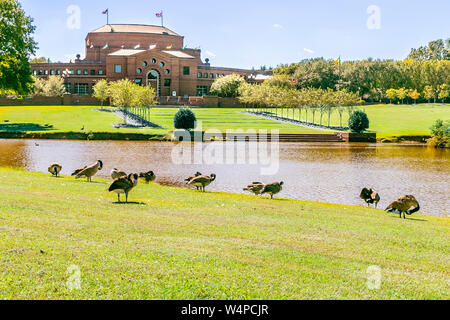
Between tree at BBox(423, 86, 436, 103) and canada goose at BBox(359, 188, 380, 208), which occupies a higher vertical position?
tree at BBox(423, 86, 436, 103)

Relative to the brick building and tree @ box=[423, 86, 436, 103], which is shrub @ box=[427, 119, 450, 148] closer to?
tree @ box=[423, 86, 436, 103]

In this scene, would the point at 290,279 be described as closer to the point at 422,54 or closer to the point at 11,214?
the point at 11,214

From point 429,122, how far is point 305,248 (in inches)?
2750

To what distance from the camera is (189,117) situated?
5844 cm

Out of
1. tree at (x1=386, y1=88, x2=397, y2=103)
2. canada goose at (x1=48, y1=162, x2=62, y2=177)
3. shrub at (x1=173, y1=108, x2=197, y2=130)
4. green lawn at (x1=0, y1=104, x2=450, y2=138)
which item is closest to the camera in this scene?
canada goose at (x1=48, y1=162, x2=62, y2=177)

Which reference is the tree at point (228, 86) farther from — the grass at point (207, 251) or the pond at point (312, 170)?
the grass at point (207, 251)

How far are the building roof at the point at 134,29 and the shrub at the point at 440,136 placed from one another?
9423 centimetres

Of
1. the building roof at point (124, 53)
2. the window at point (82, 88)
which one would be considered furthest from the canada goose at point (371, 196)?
the window at point (82, 88)

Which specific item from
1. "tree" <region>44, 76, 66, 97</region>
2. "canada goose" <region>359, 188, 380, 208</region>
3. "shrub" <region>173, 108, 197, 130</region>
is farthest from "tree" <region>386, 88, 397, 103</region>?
"canada goose" <region>359, 188, 380, 208</region>

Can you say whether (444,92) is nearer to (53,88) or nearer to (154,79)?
(154,79)

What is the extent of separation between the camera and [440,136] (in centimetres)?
5278

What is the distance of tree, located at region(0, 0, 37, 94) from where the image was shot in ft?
191

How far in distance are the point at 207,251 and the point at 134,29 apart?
131354 millimetres
